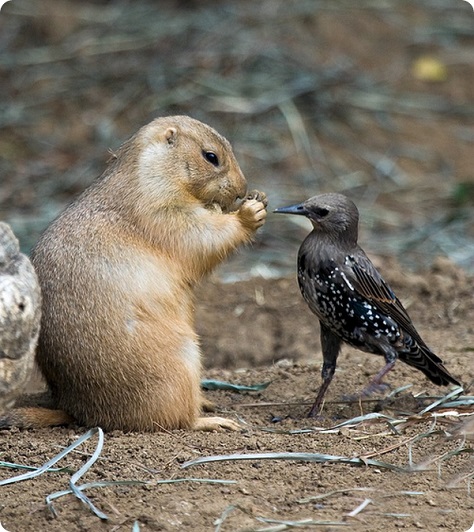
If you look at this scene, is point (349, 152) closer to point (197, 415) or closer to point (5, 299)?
point (197, 415)

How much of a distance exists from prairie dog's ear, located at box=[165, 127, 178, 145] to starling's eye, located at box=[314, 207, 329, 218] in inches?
34.6

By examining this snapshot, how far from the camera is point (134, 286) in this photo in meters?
5.00

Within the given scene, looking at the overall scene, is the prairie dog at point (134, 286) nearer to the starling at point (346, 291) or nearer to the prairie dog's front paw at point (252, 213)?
the prairie dog's front paw at point (252, 213)

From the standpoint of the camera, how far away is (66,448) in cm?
466

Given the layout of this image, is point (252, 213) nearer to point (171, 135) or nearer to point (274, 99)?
point (171, 135)

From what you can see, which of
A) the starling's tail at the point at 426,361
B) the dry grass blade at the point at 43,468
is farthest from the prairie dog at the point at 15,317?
the starling's tail at the point at 426,361

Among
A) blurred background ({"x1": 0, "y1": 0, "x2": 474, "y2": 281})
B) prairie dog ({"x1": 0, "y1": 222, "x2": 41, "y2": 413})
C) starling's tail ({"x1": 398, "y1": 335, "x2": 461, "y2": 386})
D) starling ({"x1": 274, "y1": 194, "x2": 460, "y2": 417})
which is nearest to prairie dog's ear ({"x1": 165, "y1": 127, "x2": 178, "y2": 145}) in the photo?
starling ({"x1": 274, "y1": 194, "x2": 460, "y2": 417})

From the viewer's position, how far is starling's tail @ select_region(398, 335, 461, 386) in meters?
5.36

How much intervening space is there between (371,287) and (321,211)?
1.51ft

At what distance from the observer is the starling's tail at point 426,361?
536cm

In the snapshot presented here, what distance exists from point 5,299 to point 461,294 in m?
3.98

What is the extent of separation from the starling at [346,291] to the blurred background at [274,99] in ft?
12.5

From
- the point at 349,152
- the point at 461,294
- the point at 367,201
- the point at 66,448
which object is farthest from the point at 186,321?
the point at 349,152

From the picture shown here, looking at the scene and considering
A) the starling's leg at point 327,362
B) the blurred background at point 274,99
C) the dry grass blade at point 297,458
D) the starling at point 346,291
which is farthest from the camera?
the blurred background at point 274,99
